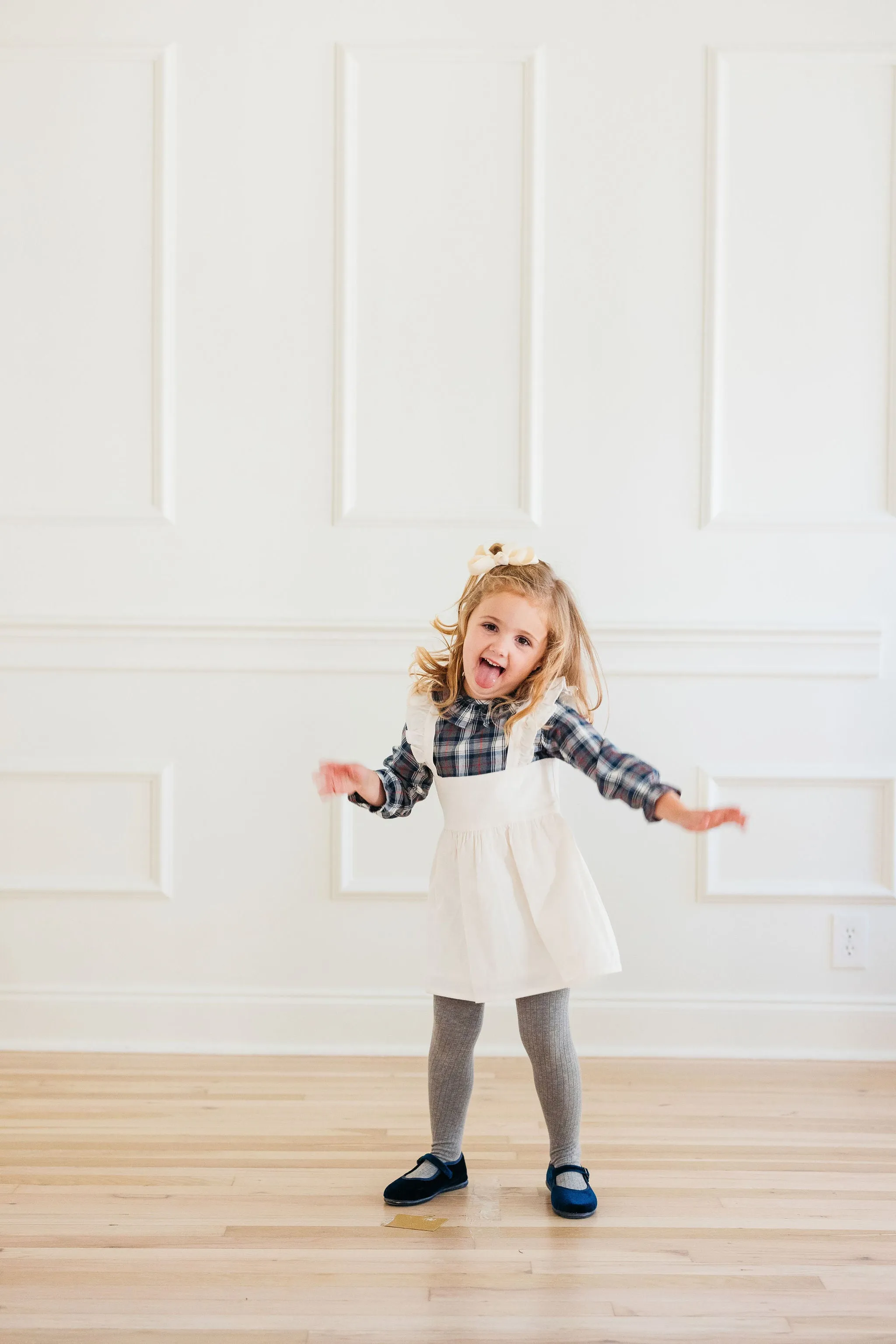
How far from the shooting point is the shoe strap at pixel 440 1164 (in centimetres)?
166

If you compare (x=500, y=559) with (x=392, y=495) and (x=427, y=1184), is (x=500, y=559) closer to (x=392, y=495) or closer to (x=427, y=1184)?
(x=392, y=495)

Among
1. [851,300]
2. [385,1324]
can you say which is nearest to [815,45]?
[851,300]

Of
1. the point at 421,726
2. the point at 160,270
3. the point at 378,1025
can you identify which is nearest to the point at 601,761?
the point at 421,726

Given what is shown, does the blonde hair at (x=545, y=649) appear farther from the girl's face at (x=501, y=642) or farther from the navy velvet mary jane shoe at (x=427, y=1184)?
the navy velvet mary jane shoe at (x=427, y=1184)

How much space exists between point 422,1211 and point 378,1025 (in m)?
0.76

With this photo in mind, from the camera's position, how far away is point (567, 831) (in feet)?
5.41

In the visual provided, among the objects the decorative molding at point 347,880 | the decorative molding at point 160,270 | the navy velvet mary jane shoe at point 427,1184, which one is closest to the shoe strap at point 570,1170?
the navy velvet mary jane shoe at point 427,1184

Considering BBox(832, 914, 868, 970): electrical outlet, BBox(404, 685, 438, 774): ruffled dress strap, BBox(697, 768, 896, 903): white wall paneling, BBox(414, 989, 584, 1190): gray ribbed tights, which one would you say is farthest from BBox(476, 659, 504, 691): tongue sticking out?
BBox(832, 914, 868, 970): electrical outlet

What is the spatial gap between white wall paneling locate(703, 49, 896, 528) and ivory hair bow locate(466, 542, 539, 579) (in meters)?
0.81

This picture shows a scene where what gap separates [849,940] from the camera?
2.36m

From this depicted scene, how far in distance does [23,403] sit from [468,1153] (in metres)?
1.78

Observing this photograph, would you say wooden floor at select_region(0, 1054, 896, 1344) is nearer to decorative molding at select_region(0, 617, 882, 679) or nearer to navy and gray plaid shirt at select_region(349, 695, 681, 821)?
navy and gray plaid shirt at select_region(349, 695, 681, 821)

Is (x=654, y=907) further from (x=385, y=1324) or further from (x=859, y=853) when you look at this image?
(x=385, y=1324)

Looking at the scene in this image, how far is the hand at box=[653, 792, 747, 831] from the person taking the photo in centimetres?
146
